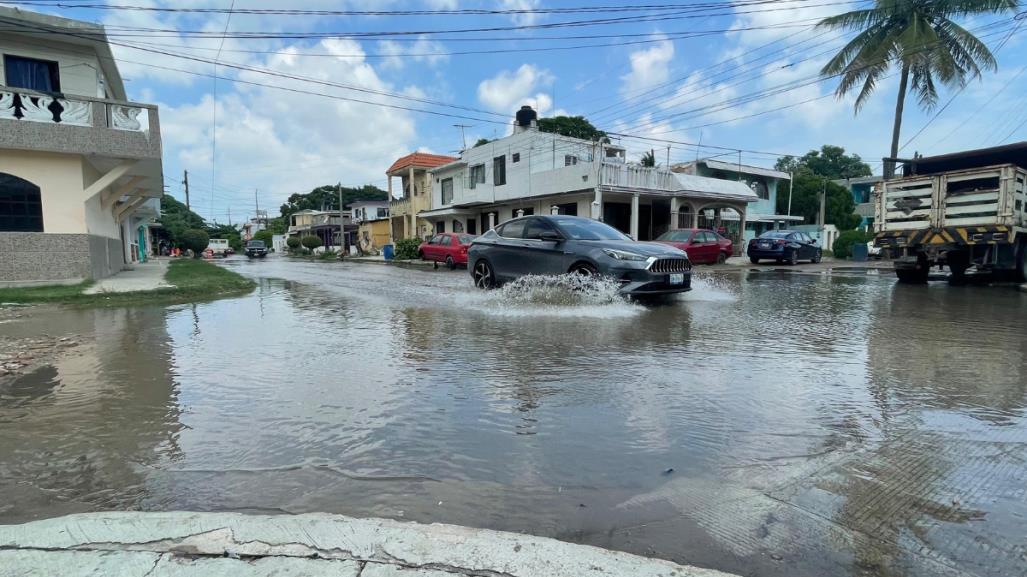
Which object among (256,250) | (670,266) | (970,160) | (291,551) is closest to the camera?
(291,551)

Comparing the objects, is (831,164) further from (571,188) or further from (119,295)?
(119,295)

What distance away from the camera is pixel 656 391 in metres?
4.17

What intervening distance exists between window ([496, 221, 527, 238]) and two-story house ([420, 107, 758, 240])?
1222 centimetres

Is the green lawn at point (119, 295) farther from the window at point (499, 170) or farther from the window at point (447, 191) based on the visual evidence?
the window at point (447, 191)

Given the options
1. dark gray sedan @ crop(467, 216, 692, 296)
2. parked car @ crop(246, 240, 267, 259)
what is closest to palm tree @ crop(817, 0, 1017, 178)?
dark gray sedan @ crop(467, 216, 692, 296)

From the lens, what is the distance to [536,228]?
32.6 ft

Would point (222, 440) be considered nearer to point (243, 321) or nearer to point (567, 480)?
point (567, 480)

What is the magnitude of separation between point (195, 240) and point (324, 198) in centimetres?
5063

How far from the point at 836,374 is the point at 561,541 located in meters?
3.50

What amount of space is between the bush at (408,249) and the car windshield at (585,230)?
70.6ft

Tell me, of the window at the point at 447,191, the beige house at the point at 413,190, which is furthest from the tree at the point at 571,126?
the window at the point at 447,191

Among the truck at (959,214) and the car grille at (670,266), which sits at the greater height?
the truck at (959,214)

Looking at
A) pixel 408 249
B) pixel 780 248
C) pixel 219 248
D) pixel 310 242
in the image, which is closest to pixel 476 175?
pixel 408 249

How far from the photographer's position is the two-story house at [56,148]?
1248cm
